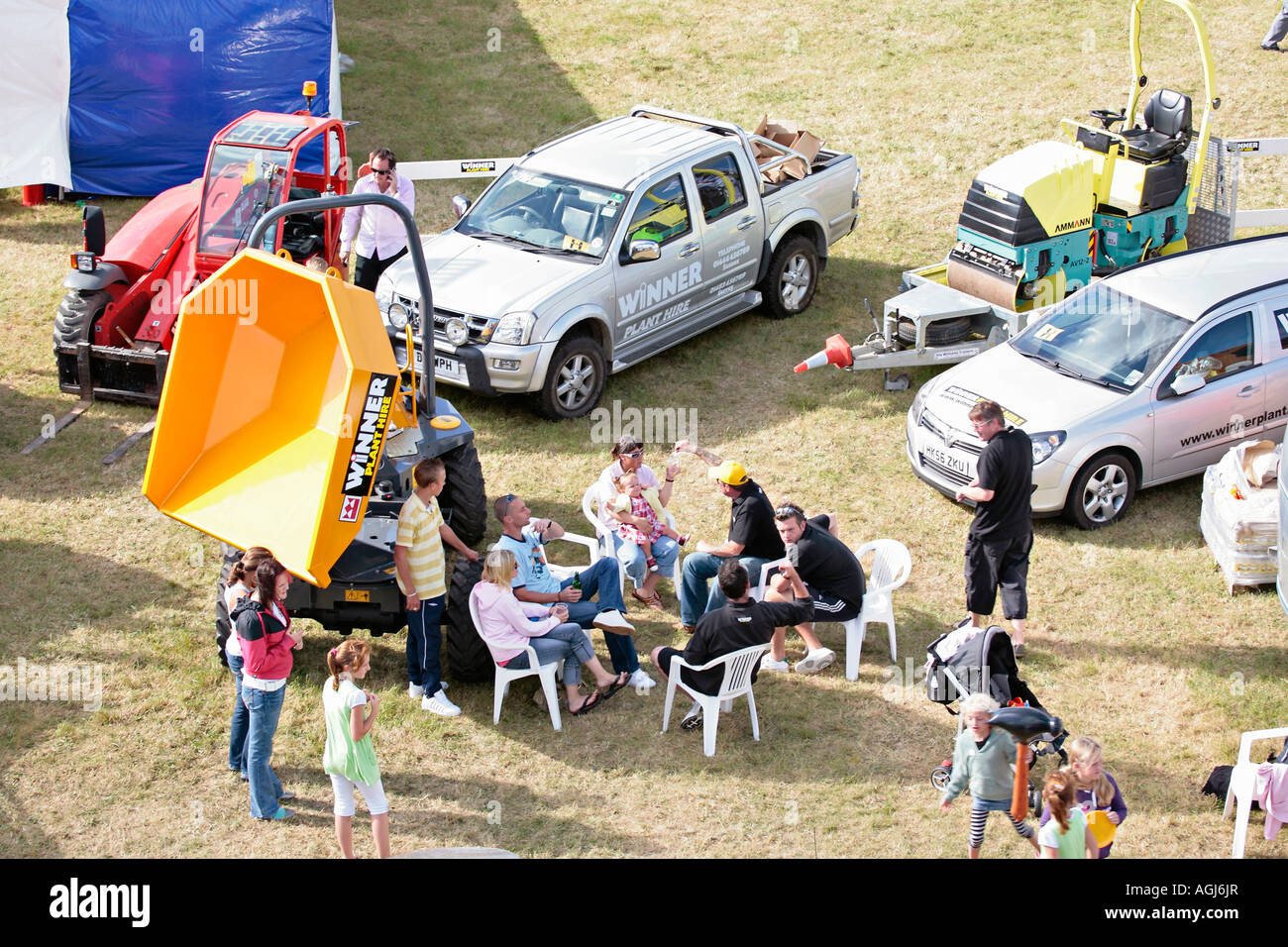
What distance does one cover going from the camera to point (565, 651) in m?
8.27

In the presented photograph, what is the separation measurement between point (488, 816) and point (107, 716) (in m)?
2.50

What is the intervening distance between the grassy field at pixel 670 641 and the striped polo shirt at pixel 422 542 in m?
0.86

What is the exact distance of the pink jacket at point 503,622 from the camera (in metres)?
7.96

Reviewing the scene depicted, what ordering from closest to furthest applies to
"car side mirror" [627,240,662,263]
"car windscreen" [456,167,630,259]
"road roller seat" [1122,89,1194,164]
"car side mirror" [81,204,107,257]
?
"car side mirror" [81,204,107,257] → "car side mirror" [627,240,662,263] → "car windscreen" [456,167,630,259] → "road roller seat" [1122,89,1194,164]

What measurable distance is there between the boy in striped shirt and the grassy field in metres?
0.20

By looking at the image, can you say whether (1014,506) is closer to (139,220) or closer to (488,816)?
(488,816)

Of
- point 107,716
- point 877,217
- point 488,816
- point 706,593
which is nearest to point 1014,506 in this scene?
point 706,593

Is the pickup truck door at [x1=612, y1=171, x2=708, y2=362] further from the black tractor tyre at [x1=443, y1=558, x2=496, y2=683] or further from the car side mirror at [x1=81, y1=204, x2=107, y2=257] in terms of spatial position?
the car side mirror at [x1=81, y1=204, x2=107, y2=257]

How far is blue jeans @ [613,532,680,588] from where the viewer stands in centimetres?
930

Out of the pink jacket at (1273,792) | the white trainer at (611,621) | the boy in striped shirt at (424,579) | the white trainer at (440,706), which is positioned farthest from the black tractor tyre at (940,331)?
the white trainer at (440,706)

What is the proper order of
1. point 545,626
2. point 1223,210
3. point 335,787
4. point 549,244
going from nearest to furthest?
point 335,787
point 545,626
point 549,244
point 1223,210

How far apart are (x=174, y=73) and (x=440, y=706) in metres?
9.70

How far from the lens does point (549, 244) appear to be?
11867mm

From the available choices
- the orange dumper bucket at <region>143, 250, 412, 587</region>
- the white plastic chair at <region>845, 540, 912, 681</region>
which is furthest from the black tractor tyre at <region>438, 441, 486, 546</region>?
the white plastic chair at <region>845, 540, 912, 681</region>
